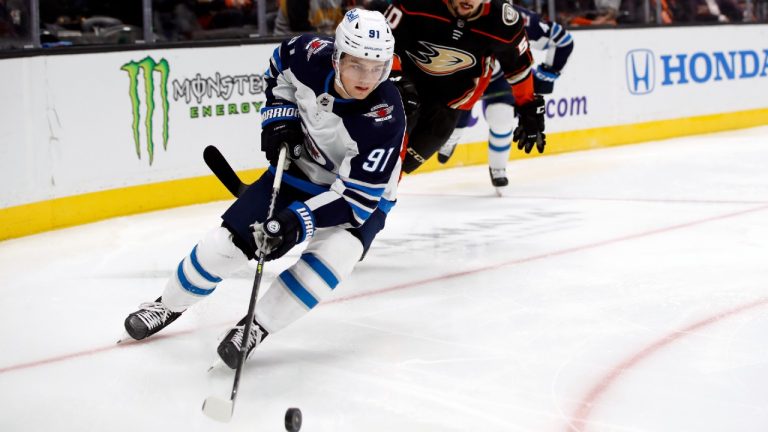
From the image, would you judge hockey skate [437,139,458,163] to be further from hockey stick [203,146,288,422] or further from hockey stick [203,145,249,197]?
hockey stick [203,146,288,422]

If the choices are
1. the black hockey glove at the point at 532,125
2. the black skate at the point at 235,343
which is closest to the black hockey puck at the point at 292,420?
the black skate at the point at 235,343

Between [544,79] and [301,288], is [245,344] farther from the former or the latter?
[544,79]

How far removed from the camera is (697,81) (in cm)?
893

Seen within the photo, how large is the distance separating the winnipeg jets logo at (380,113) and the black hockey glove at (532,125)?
6.78ft

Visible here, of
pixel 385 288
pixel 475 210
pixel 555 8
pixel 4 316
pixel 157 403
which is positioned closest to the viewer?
pixel 157 403

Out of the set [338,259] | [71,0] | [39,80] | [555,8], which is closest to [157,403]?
[338,259]

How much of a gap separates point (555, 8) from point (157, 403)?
6085 mm

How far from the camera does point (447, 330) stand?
10.5 ft

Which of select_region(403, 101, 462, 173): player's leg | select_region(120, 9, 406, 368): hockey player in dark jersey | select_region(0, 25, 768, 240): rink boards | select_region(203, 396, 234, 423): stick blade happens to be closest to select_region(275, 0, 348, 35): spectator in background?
select_region(0, 25, 768, 240): rink boards

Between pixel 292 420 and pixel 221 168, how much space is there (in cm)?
114

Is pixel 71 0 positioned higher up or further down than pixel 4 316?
higher up

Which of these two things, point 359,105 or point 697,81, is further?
point 697,81

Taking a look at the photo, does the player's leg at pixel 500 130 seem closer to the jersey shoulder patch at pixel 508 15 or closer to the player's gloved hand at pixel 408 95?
the jersey shoulder patch at pixel 508 15

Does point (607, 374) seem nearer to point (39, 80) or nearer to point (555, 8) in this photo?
point (39, 80)
